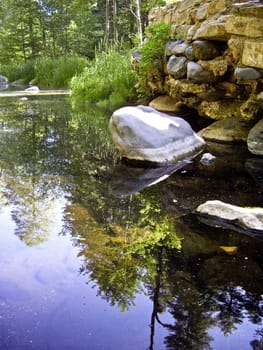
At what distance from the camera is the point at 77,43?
17891 millimetres

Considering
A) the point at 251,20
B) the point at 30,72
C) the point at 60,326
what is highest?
the point at 251,20

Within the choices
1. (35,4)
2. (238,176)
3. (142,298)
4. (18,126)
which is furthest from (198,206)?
(35,4)

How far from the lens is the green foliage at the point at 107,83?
782cm

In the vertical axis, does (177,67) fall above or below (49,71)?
above

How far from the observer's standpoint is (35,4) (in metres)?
19.1

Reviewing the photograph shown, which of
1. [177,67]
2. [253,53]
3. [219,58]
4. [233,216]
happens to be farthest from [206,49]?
[233,216]

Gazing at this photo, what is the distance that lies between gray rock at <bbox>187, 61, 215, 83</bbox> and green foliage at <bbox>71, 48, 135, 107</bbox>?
2999 mm

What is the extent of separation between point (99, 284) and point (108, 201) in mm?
1084

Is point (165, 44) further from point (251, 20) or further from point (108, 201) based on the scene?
point (108, 201)

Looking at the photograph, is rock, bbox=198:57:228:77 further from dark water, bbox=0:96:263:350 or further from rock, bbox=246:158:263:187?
dark water, bbox=0:96:263:350

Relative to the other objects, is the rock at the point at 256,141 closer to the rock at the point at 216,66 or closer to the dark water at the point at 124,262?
the dark water at the point at 124,262

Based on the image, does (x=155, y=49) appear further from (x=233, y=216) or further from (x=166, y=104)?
(x=233, y=216)

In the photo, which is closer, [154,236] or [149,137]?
[154,236]

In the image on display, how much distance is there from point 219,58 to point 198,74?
316 mm
